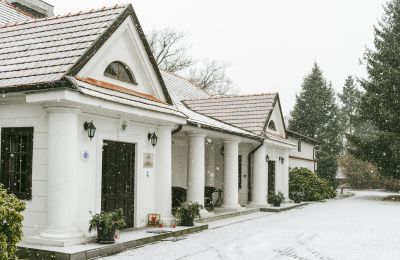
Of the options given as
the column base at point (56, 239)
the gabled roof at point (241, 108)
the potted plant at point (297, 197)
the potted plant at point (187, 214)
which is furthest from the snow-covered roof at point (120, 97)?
the potted plant at point (297, 197)

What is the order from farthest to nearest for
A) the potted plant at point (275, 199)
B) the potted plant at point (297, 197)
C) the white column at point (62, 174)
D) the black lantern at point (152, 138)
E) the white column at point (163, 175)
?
the potted plant at point (297, 197) → the potted plant at point (275, 199) → the white column at point (163, 175) → the black lantern at point (152, 138) → the white column at point (62, 174)

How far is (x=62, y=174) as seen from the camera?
9.38m

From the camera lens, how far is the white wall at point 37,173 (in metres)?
9.76

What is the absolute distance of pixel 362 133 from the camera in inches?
1368

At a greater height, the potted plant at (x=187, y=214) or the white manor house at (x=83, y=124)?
the white manor house at (x=83, y=124)

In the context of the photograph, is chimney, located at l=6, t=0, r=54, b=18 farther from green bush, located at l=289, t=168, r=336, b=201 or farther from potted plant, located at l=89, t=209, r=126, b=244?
potted plant, located at l=89, t=209, r=126, b=244

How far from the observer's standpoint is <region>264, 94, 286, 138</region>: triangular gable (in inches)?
907


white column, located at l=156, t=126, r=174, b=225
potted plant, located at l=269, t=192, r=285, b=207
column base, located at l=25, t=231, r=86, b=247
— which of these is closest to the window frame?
column base, located at l=25, t=231, r=86, b=247

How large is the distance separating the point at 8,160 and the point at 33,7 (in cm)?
2260

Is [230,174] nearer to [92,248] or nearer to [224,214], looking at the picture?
[224,214]

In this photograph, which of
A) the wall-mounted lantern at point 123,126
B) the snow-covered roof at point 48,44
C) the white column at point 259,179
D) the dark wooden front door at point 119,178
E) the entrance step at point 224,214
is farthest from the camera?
the white column at point 259,179

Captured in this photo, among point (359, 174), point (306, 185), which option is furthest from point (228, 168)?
point (359, 174)

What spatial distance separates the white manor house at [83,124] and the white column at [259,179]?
5644 millimetres

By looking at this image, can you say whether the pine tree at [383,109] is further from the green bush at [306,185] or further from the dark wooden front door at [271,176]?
the dark wooden front door at [271,176]
